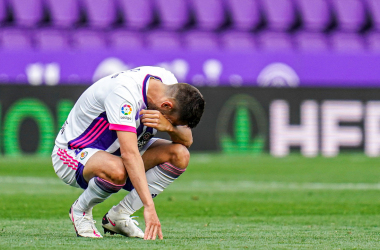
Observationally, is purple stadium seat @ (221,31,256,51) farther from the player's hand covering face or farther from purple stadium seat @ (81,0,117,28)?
the player's hand covering face

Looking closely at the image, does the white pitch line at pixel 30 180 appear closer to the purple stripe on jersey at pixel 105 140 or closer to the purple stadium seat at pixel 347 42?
the purple stripe on jersey at pixel 105 140

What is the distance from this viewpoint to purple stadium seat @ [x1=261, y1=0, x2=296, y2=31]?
1355cm

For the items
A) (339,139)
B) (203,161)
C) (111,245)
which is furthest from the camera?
(339,139)

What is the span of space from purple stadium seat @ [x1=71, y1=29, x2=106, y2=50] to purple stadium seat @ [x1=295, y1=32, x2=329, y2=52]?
13.2ft

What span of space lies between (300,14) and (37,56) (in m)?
5.71

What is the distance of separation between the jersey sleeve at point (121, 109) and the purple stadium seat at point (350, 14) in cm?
1108

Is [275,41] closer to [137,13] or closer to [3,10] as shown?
[137,13]

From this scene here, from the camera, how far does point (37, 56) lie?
11.2 m

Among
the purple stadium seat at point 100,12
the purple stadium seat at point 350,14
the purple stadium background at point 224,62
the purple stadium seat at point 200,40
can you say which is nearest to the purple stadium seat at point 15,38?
the purple stadium background at point 224,62

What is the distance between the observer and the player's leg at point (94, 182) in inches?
146

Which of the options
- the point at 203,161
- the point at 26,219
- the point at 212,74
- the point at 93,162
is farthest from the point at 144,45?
the point at 93,162

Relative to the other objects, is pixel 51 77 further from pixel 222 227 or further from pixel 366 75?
pixel 222 227

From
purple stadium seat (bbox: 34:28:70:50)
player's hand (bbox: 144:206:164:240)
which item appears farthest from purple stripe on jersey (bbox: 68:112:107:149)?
purple stadium seat (bbox: 34:28:70:50)

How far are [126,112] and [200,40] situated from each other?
9.42 meters
